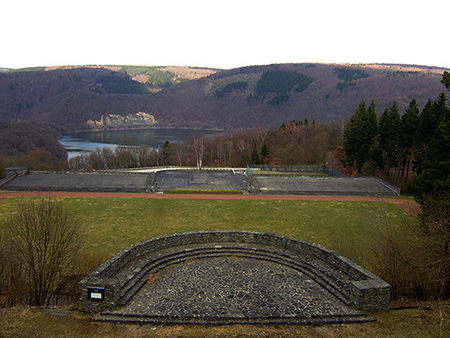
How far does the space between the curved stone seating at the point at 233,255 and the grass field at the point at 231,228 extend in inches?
34.5

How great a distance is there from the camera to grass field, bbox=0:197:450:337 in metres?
10.3

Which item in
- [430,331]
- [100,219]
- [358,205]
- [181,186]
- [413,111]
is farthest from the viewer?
[413,111]

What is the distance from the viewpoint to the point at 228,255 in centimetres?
1714

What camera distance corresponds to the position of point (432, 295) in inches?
535

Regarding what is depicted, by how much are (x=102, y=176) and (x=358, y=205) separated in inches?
1173

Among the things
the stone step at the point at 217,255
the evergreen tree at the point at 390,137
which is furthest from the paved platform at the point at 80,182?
the evergreen tree at the point at 390,137

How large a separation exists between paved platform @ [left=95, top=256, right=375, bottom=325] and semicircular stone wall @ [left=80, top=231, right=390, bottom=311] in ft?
1.43

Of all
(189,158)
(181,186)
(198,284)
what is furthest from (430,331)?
(189,158)

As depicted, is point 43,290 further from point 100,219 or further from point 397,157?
point 397,157

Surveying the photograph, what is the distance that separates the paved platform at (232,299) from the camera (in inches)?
437

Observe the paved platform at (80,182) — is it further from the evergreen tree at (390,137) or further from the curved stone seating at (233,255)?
the evergreen tree at (390,137)

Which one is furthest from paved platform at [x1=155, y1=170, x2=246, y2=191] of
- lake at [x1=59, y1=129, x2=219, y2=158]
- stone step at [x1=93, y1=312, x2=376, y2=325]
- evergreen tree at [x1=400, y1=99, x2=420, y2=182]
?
lake at [x1=59, y1=129, x2=219, y2=158]

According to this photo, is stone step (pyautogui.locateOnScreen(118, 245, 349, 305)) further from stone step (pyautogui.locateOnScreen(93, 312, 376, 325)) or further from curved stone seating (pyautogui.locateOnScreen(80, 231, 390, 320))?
stone step (pyautogui.locateOnScreen(93, 312, 376, 325))

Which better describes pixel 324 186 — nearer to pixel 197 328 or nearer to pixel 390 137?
pixel 390 137
